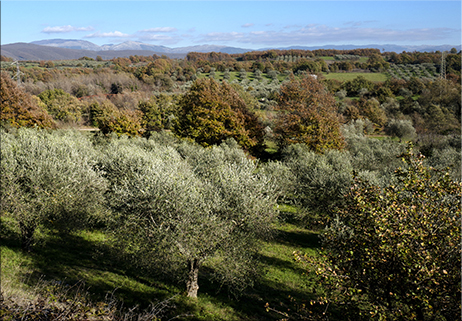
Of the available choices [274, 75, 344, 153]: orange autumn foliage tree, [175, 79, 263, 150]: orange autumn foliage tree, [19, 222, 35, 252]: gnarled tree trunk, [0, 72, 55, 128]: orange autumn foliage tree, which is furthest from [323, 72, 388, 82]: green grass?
[19, 222, 35, 252]: gnarled tree trunk

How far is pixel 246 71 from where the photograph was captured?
131000mm

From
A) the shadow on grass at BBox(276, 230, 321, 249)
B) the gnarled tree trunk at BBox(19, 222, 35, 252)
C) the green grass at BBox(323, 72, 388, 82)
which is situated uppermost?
the green grass at BBox(323, 72, 388, 82)

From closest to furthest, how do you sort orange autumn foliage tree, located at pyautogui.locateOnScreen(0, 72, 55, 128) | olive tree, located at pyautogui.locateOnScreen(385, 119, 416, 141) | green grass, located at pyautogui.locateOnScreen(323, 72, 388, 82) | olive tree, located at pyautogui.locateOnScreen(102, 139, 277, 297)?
olive tree, located at pyautogui.locateOnScreen(102, 139, 277, 297), orange autumn foliage tree, located at pyautogui.locateOnScreen(0, 72, 55, 128), olive tree, located at pyautogui.locateOnScreen(385, 119, 416, 141), green grass, located at pyautogui.locateOnScreen(323, 72, 388, 82)

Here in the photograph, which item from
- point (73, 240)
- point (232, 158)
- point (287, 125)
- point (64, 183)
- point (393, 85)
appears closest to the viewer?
point (64, 183)

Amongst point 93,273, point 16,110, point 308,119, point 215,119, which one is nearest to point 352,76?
point 308,119

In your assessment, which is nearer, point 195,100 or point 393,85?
point 195,100

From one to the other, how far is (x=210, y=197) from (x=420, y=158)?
8.13 meters

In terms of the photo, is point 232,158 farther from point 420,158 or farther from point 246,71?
point 246,71

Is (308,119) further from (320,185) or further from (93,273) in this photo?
(93,273)

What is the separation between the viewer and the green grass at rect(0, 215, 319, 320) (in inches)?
529

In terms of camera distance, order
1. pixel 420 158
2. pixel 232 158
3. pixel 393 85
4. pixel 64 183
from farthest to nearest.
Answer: pixel 393 85 < pixel 232 158 < pixel 64 183 < pixel 420 158

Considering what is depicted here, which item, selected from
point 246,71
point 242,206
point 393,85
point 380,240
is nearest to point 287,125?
point 242,206

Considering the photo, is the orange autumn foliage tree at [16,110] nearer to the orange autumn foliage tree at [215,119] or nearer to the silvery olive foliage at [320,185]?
the orange autumn foliage tree at [215,119]

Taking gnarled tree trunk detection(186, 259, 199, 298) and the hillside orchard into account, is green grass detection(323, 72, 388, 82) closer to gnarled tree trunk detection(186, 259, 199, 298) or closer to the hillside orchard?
the hillside orchard
